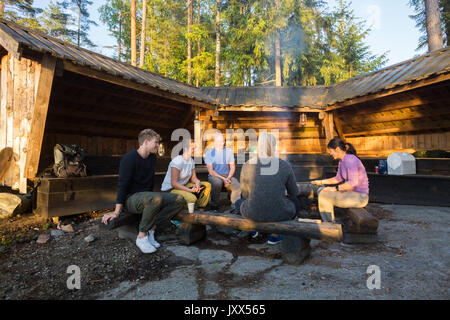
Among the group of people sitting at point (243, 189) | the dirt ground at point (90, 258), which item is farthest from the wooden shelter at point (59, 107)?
the group of people sitting at point (243, 189)

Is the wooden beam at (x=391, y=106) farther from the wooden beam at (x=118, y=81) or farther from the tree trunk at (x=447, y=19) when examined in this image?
the tree trunk at (x=447, y=19)

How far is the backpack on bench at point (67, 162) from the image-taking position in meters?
4.63

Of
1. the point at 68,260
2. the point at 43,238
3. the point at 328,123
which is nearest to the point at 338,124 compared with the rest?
the point at 328,123

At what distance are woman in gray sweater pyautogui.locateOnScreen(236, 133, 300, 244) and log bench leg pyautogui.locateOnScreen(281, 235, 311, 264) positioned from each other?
0.93 ft

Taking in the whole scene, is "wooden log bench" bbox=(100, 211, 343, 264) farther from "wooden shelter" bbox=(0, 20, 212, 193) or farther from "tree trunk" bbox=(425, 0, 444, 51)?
"tree trunk" bbox=(425, 0, 444, 51)

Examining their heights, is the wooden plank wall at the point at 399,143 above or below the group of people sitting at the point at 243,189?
above

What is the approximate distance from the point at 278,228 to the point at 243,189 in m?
0.66

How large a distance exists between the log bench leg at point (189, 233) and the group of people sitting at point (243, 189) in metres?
0.25

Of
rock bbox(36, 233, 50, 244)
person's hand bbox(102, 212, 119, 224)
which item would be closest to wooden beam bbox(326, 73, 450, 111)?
person's hand bbox(102, 212, 119, 224)

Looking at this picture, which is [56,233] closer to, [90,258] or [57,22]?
[90,258]

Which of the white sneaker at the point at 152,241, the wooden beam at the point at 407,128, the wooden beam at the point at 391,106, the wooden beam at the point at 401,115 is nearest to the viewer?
the white sneaker at the point at 152,241
